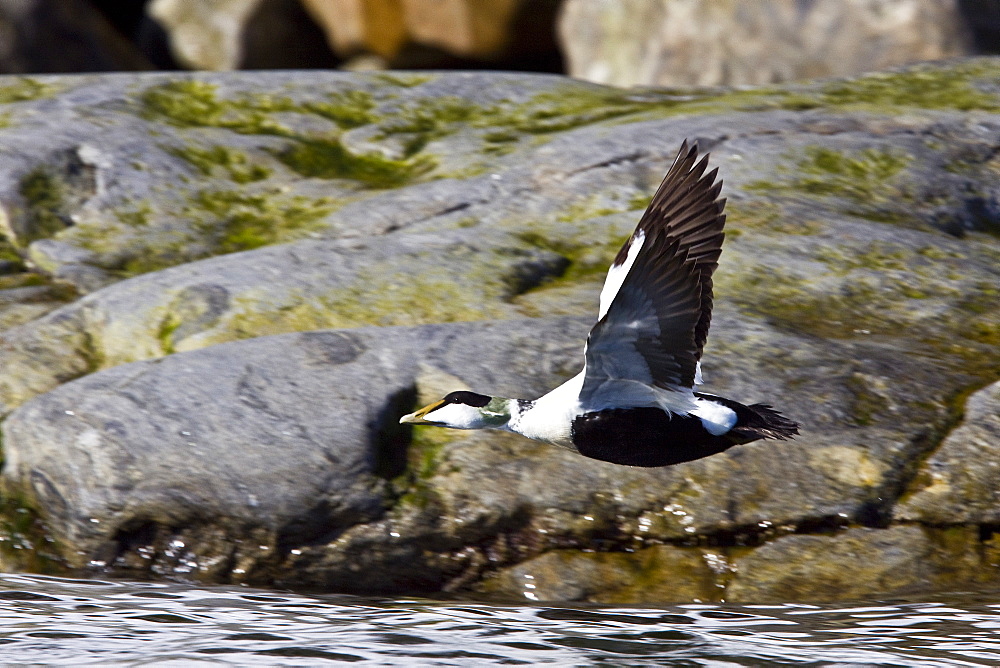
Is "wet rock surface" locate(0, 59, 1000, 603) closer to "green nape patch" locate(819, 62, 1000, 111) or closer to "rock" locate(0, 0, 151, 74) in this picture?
"green nape patch" locate(819, 62, 1000, 111)

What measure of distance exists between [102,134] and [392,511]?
4.38m

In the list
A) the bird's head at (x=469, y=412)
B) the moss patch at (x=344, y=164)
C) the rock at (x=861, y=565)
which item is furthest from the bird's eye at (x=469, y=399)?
the moss patch at (x=344, y=164)

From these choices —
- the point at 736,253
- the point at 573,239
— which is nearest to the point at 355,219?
the point at 573,239

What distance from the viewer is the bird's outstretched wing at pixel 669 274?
3908 mm

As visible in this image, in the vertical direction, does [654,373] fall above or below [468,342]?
below

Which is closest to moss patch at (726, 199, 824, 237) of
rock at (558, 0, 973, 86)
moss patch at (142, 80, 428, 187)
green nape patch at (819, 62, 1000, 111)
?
green nape patch at (819, 62, 1000, 111)

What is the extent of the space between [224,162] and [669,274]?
5.10m

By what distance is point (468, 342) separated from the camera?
217 inches

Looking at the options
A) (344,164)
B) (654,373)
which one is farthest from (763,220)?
(344,164)

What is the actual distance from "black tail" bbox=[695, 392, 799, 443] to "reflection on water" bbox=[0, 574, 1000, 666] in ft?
2.40

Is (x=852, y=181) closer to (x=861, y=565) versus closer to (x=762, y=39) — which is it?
(x=861, y=565)

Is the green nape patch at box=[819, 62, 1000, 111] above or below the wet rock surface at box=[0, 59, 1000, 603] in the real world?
above

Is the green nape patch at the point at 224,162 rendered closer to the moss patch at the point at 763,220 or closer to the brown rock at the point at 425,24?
the moss patch at the point at 763,220

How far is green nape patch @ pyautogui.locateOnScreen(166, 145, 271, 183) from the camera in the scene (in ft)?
26.4
